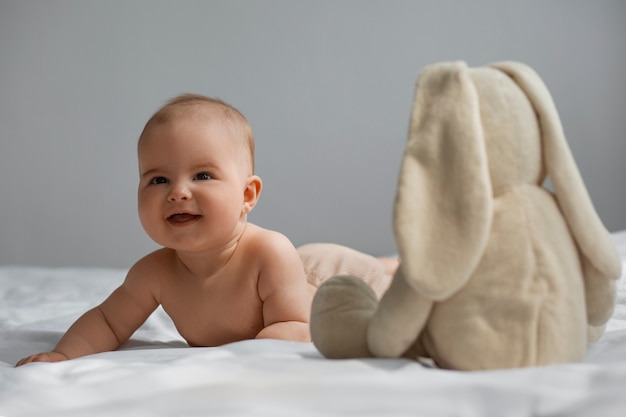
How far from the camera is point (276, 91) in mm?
3643

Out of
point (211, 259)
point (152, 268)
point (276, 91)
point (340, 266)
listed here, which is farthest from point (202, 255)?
point (276, 91)

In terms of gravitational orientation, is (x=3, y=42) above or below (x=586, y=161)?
above

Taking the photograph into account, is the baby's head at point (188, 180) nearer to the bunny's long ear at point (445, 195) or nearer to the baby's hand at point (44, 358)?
the baby's hand at point (44, 358)

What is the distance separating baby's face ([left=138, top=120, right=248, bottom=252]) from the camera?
1.24 metres

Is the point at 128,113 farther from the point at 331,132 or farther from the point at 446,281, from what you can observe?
the point at 446,281

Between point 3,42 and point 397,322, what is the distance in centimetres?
351

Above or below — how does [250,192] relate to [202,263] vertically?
above

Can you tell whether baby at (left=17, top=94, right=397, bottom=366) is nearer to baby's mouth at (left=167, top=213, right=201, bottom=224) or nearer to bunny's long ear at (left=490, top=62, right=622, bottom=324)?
baby's mouth at (left=167, top=213, right=201, bottom=224)

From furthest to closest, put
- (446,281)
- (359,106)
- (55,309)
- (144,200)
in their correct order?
1. (359,106)
2. (55,309)
3. (144,200)
4. (446,281)

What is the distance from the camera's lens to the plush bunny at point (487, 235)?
0.76 metres

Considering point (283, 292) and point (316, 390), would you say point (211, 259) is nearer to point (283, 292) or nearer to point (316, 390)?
point (283, 292)

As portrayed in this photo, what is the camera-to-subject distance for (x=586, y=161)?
132 inches

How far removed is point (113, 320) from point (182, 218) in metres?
0.25

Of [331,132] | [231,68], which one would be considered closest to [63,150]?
[231,68]
